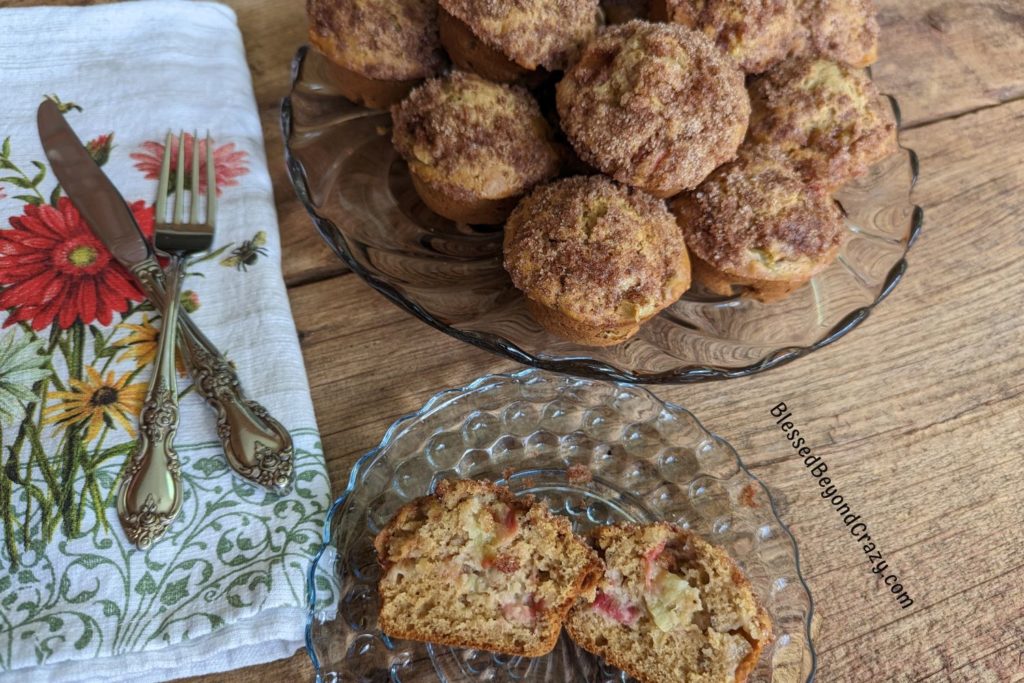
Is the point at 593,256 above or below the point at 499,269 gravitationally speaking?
above

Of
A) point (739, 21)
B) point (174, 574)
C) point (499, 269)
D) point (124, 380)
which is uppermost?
point (739, 21)

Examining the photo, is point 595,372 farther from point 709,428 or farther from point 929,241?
point 929,241

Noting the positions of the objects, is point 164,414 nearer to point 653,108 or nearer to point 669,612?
point 669,612

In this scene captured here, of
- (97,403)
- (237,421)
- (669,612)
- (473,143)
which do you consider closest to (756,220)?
(473,143)

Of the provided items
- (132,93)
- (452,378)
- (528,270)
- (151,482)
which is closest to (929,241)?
(528,270)

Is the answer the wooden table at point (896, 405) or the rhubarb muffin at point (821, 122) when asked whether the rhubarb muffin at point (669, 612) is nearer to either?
the wooden table at point (896, 405)

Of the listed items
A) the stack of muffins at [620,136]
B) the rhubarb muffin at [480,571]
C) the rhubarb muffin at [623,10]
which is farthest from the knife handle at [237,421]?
the rhubarb muffin at [623,10]
